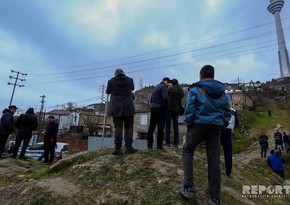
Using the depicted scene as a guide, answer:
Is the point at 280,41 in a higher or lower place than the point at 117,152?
higher

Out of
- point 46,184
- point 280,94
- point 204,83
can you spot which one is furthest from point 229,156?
point 280,94

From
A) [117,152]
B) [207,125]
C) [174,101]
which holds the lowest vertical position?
[117,152]

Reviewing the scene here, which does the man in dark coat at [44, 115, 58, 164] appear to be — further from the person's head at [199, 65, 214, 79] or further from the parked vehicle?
the parked vehicle

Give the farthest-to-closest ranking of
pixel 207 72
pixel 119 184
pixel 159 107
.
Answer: pixel 159 107, pixel 119 184, pixel 207 72

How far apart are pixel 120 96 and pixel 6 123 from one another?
5.10 metres

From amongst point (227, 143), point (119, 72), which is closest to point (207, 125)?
point (227, 143)

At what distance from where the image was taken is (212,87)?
3824 millimetres

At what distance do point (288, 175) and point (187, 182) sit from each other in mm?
17615

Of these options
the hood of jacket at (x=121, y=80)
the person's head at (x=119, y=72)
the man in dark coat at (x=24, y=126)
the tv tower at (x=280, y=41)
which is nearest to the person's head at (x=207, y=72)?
the hood of jacket at (x=121, y=80)

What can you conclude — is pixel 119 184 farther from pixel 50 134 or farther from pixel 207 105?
pixel 50 134

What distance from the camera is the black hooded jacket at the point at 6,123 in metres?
8.67

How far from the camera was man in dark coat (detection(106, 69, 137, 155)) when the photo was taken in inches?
224

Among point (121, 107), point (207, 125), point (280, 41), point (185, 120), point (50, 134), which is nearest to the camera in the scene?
point (207, 125)

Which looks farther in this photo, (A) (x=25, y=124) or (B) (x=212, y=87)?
(A) (x=25, y=124)
